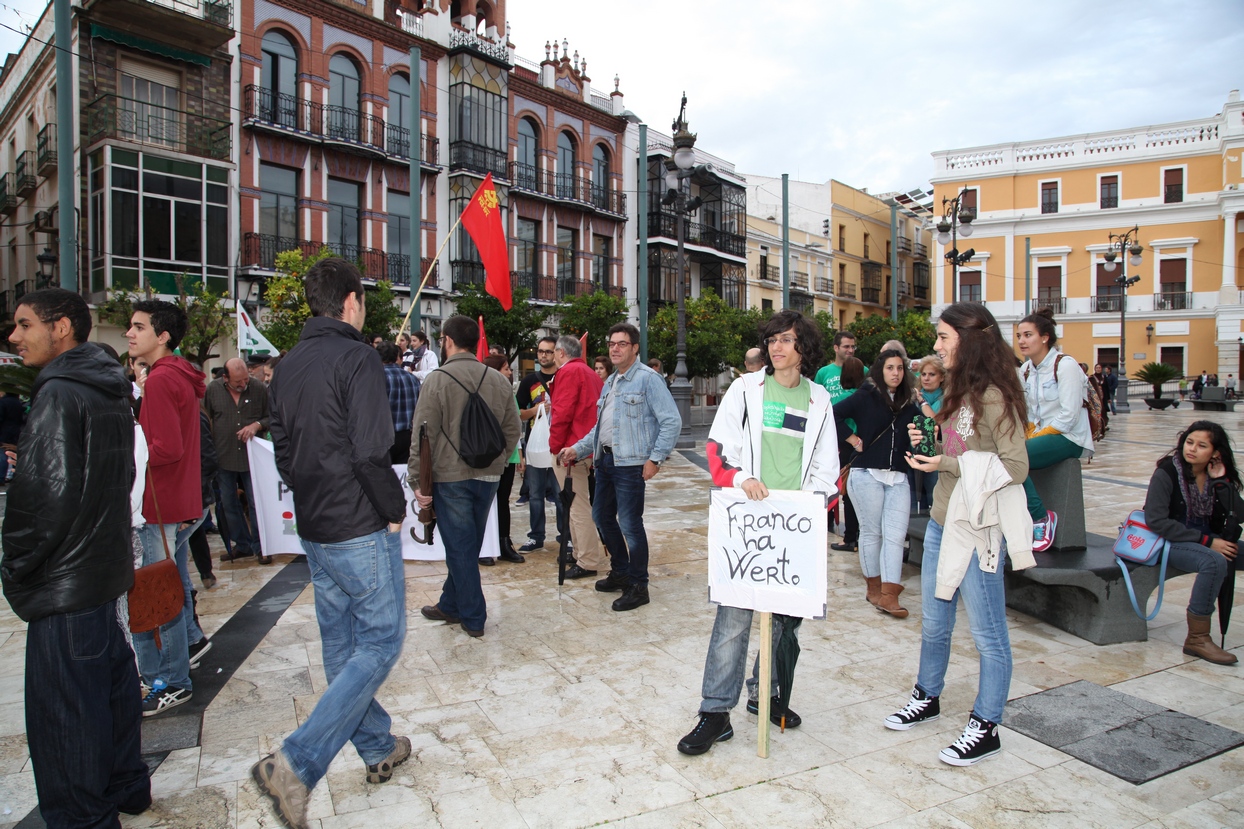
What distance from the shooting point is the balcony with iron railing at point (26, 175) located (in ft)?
74.5

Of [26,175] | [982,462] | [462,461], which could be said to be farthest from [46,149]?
[982,462]

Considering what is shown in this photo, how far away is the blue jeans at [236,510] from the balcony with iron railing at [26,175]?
70.7 ft

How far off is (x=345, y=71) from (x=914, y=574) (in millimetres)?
23878

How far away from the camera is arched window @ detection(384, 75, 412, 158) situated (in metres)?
25.0

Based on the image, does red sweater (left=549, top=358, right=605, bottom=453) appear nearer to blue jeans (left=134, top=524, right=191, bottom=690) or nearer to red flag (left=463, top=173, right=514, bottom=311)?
blue jeans (left=134, top=524, right=191, bottom=690)

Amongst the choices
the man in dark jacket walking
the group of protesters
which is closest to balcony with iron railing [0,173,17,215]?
the group of protesters

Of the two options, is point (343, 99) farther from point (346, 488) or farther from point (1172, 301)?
point (1172, 301)

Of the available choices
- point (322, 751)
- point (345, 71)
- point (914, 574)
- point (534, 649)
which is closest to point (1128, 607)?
point (914, 574)

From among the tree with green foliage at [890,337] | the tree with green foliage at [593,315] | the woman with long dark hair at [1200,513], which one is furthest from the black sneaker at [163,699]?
the tree with green foliage at [890,337]

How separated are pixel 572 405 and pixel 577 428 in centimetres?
19

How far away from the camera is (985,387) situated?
3283 millimetres

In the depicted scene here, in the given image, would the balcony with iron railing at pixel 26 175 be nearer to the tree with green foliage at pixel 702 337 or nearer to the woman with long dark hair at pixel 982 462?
the tree with green foliage at pixel 702 337

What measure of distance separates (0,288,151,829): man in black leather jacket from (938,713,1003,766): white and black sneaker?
121 inches

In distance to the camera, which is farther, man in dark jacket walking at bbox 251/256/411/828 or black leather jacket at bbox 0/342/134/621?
man in dark jacket walking at bbox 251/256/411/828
